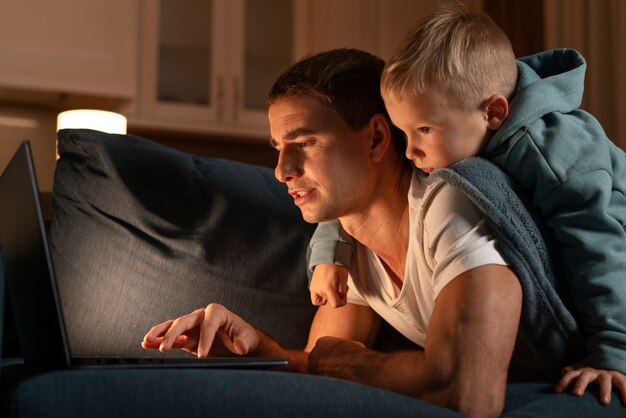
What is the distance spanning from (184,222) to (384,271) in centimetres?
43

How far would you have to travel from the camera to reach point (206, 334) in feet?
4.47

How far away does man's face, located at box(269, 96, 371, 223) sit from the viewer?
1.57 m

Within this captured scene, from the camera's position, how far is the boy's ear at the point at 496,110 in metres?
1.35

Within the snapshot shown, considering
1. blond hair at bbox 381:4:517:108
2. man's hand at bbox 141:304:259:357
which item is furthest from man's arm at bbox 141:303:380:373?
blond hair at bbox 381:4:517:108

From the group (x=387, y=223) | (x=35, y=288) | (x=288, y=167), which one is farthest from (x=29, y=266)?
(x=387, y=223)

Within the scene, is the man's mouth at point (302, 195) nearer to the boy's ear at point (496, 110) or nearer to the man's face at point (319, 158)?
the man's face at point (319, 158)

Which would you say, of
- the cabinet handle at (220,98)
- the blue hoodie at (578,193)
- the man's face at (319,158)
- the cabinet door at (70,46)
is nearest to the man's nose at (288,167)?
the man's face at (319,158)

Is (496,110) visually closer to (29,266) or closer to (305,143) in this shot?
(305,143)

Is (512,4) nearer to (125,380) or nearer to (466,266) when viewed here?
(466,266)

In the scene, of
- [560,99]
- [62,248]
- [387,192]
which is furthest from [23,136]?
[560,99]

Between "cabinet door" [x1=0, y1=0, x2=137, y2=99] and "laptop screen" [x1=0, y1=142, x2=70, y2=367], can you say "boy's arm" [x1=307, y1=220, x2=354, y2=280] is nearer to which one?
"laptop screen" [x1=0, y1=142, x2=70, y2=367]

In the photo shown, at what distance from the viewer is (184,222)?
1741mm

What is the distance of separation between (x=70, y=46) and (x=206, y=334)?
2406 mm

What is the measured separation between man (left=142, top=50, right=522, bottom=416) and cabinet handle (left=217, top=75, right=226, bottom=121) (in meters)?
2.14
